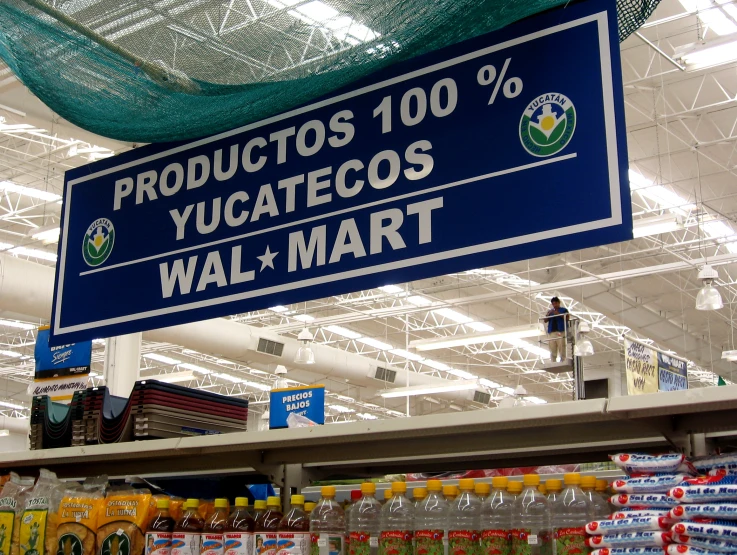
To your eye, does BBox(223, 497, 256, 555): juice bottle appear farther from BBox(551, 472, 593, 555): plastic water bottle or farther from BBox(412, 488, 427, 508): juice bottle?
BBox(551, 472, 593, 555): plastic water bottle

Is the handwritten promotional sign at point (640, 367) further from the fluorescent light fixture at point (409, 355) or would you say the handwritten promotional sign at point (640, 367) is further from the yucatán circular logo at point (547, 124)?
the fluorescent light fixture at point (409, 355)

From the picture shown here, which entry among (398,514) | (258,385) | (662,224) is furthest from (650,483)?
(258,385)

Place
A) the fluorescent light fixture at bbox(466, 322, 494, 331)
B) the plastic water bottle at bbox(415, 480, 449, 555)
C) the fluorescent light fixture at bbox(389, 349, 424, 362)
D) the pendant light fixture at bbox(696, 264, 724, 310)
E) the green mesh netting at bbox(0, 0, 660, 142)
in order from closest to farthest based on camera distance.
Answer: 1. the green mesh netting at bbox(0, 0, 660, 142)
2. the plastic water bottle at bbox(415, 480, 449, 555)
3. the pendant light fixture at bbox(696, 264, 724, 310)
4. the fluorescent light fixture at bbox(466, 322, 494, 331)
5. the fluorescent light fixture at bbox(389, 349, 424, 362)

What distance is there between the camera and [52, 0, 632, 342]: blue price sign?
1.67 meters

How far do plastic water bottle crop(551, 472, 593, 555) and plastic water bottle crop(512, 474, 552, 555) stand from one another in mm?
27

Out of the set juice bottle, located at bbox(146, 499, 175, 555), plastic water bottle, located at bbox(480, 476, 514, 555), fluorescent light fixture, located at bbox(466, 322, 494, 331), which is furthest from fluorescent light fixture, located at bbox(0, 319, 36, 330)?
plastic water bottle, located at bbox(480, 476, 514, 555)

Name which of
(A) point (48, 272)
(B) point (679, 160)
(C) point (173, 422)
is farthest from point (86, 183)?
(B) point (679, 160)

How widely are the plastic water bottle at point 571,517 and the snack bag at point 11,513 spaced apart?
176 centimetres

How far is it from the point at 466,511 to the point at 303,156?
90cm

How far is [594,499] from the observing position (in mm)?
2023

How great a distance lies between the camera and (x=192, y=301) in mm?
2113

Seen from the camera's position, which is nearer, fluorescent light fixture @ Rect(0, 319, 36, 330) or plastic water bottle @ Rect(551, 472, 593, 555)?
plastic water bottle @ Rect(551, 472, 593, 555)

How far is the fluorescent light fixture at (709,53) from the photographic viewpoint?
8.73 meters

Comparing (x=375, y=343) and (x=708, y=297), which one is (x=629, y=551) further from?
(x=375, y=343)
